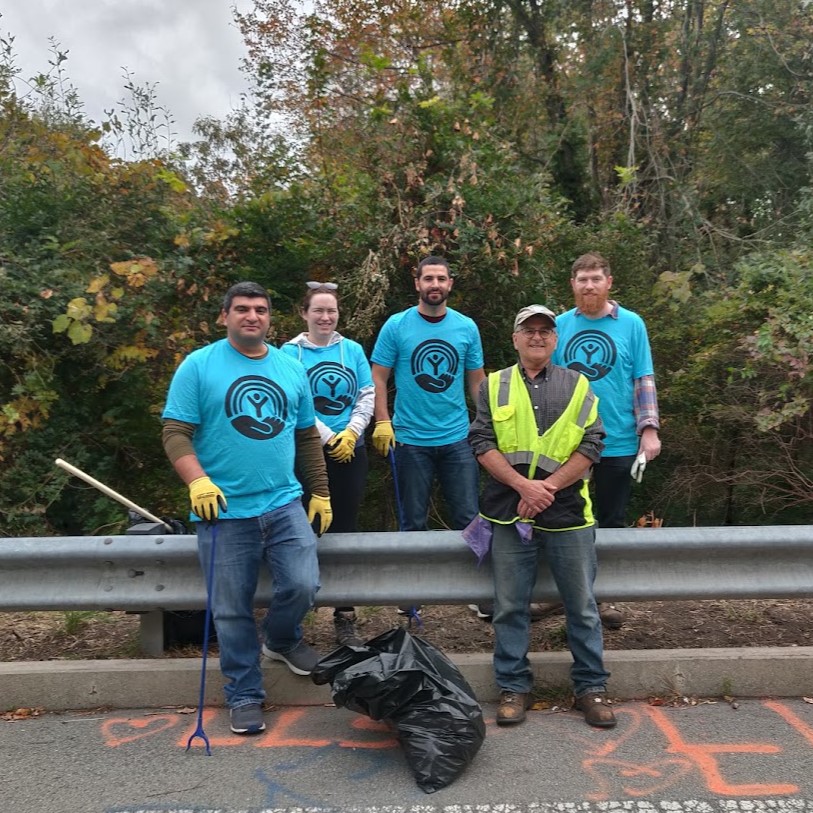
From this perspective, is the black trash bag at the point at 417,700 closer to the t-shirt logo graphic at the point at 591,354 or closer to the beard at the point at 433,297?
the t-shirt logo graphic at the point at 591,354

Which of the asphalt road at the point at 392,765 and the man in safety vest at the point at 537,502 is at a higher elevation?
the man in safety vest at the point at 537,502

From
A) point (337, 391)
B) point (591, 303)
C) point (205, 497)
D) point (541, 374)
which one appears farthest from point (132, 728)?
point (591, 303)

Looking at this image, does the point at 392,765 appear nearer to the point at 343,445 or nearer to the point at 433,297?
the point at 343,445

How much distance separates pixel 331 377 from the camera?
388cm

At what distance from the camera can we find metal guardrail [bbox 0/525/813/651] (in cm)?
336

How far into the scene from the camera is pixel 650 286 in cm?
689

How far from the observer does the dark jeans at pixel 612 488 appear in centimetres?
377

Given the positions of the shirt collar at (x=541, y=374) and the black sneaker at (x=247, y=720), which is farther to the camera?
the shirt collar at (x=541, y=374)

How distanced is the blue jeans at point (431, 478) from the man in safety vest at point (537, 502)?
0.79 m

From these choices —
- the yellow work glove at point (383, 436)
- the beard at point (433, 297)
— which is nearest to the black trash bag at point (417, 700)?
the yellow work glove at point (383, 436)

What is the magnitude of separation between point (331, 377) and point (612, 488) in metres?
1.54

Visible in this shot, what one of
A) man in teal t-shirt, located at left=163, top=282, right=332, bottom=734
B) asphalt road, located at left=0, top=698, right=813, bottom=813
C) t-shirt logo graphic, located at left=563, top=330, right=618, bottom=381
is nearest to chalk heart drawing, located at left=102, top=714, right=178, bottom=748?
asphalt road, located at left=0, top=698, right=813, bottom=813

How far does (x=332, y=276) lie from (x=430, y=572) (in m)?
3.35

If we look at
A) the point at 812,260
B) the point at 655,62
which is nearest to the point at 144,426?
the point at 812,260
